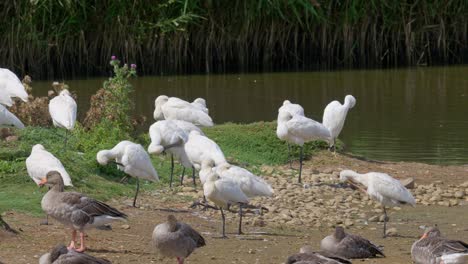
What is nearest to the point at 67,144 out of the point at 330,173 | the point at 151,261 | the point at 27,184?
the point at 27,184

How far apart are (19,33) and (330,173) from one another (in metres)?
11.9

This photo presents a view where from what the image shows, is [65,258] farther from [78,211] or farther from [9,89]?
[9,89]

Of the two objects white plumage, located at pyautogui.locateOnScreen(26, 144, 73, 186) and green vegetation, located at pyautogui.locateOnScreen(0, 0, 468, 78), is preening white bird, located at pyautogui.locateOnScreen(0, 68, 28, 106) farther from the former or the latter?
green vegetation, located at pyautogui.locateOnScreen(0, 0, 468, 78)

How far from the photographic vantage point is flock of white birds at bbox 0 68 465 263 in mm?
9641

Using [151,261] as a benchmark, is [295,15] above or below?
above

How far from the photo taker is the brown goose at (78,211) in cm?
839

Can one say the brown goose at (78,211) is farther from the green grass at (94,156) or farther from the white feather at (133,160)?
the white feather at (133,160)

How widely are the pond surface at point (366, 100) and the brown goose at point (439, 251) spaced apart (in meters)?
5.79

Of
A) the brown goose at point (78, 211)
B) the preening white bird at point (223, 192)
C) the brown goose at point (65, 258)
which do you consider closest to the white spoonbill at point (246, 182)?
the preening white bird at point (223, 192)

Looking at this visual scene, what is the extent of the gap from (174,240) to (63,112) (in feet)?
15.7

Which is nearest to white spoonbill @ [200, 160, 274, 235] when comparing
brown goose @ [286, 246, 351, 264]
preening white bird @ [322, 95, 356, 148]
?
brown goose @ [286, 246, 351, 264]

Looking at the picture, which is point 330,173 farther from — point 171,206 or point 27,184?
point 27,184

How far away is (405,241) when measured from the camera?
32.0 ft

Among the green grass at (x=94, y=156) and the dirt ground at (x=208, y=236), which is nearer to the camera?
the dirt ground at (x=208, y=236)
